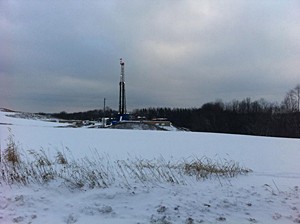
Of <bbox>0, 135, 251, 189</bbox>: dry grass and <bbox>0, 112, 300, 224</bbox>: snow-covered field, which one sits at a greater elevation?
<bbox>0, 135, 251, 189</bbox>: dry grass

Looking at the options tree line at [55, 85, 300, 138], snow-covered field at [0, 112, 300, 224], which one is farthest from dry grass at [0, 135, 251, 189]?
tree line at [55, 85, 300, 138]

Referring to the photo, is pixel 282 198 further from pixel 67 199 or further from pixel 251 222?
pixel 67 199

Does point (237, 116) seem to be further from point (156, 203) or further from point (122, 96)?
point (156, 203)

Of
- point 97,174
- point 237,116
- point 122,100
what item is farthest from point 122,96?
point 97,174

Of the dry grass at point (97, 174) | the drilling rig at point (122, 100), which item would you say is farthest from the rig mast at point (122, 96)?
the dry grass at point (97, 174)

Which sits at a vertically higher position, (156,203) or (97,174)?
(97,174)

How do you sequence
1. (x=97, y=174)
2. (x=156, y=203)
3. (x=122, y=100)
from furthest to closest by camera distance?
(x=122, y=100)
(x=97, y=174)
(x=156, y=203)

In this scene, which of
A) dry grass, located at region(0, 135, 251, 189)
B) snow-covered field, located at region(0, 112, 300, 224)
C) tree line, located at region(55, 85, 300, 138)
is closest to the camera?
snow-covered field, located at region(0, 112, 300, 224)

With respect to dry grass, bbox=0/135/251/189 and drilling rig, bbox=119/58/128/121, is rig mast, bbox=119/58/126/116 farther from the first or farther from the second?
dry grass, bbox=0/135/251/189

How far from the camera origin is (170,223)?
473 centimetres

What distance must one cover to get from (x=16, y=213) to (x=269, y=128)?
240 ft

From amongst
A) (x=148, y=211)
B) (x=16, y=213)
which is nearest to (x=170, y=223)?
(x=148, y=211)

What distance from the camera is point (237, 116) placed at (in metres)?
91.3

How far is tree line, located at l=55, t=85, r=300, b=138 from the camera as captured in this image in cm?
7000
